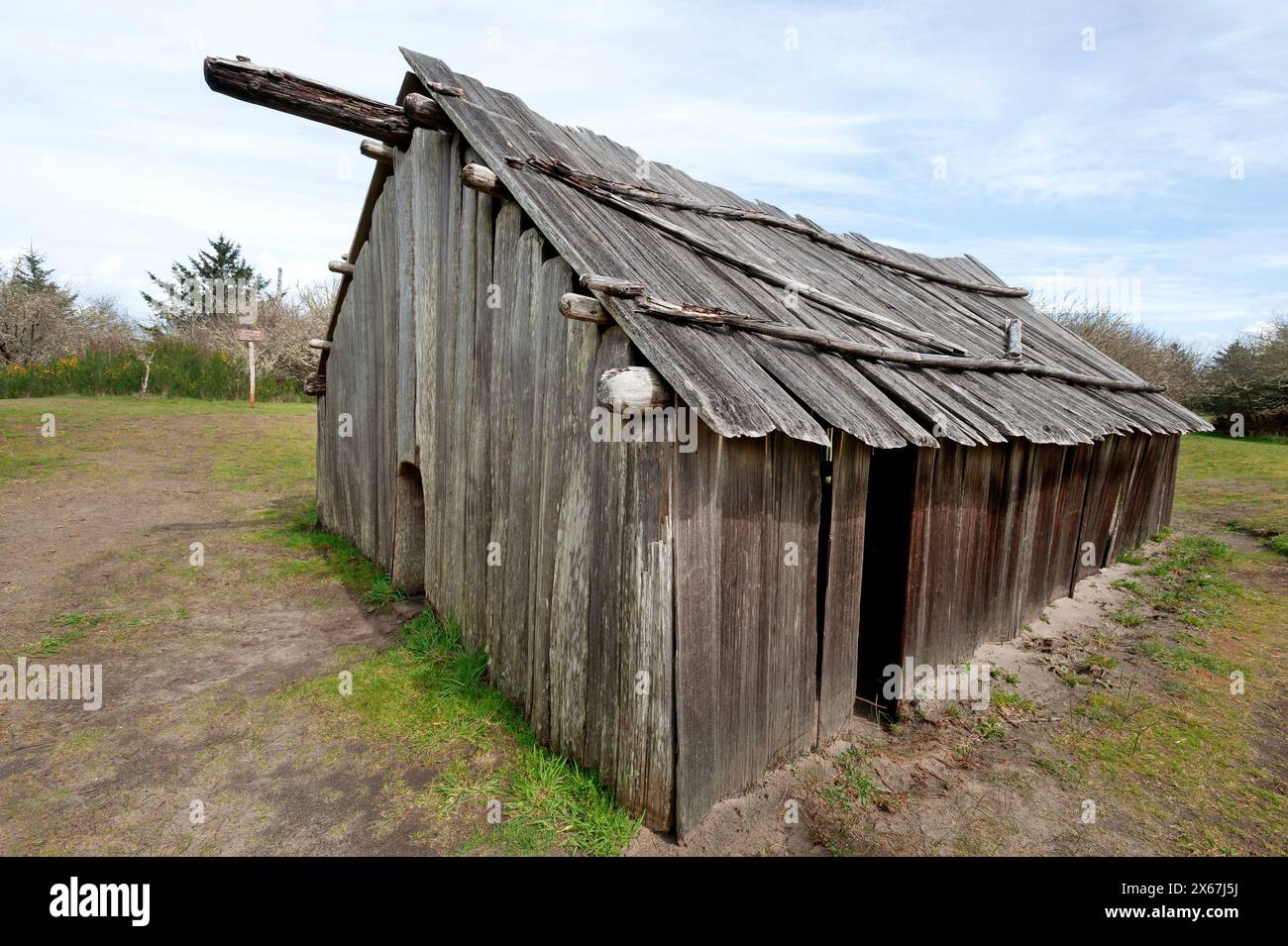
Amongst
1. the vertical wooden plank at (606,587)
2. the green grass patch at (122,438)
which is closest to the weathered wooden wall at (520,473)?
the vertical wooden plank at (606,587)

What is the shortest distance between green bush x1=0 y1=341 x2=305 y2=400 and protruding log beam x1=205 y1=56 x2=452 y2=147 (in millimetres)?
21850

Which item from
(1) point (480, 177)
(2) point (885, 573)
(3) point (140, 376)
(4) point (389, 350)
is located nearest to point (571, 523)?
(1) point (480, 177)

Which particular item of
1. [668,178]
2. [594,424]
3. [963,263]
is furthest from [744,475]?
[963,263]

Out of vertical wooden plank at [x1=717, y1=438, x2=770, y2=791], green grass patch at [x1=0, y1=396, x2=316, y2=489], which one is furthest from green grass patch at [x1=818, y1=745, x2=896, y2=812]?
green grass patch at [x1=0, y1=396, x2=316, y2=489]

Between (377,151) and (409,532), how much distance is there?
4302mm

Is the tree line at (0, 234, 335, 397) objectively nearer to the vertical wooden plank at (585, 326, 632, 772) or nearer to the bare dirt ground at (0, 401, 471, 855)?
the bare dirt ground at (0, 401, 471, 855)

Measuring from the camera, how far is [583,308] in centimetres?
396

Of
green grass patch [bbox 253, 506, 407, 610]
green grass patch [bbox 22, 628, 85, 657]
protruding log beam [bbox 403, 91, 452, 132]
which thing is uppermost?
protruding log beam [bbox 403, 91, 452, 132]

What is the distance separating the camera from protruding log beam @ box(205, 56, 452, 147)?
4891 mm

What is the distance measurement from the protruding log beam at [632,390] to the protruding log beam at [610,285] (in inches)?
20.2

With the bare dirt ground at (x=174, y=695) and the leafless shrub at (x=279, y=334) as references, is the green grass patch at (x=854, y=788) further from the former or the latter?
the leafless shrub at (x=279, y=334)

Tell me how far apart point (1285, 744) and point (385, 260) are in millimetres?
9989

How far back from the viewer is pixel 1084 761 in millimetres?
5086

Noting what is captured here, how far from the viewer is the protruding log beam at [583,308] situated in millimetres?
3928
